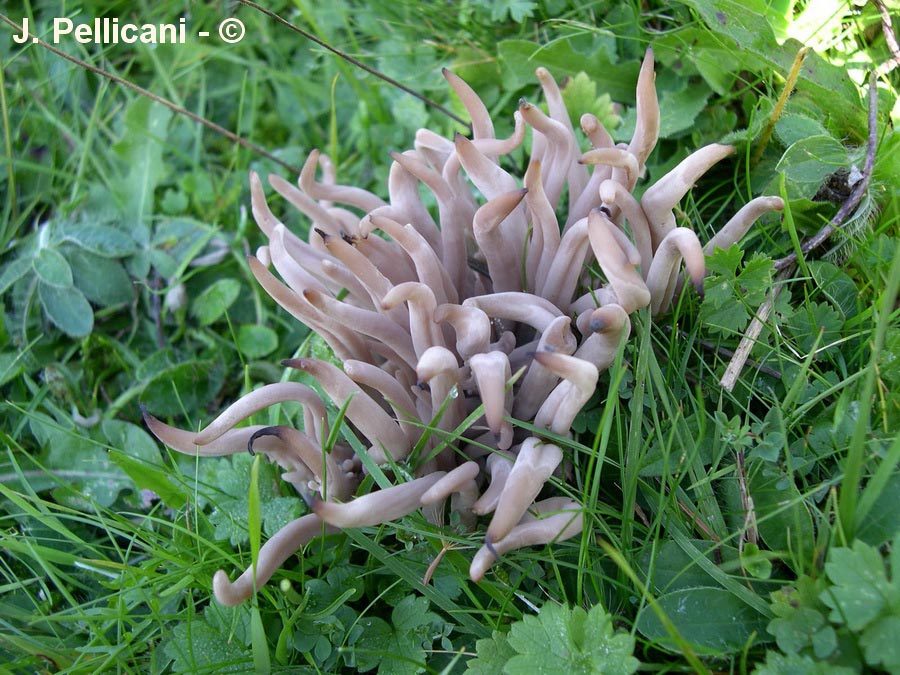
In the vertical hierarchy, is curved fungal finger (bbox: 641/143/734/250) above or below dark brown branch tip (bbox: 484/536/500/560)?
above

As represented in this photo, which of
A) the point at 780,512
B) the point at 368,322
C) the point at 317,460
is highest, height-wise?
the point at 368,322

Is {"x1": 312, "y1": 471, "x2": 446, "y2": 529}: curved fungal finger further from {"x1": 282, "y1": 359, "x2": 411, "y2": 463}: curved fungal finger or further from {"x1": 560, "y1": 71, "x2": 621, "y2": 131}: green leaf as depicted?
{"x1": 560, "y1": 71, "x2": 621, "y2": 131}: green leaf

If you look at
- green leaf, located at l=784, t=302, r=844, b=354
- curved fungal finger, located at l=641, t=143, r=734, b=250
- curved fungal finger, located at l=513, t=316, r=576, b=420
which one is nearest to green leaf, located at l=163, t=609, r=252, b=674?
curved fungal finger, located at l=513, t=316, r=576, b=420

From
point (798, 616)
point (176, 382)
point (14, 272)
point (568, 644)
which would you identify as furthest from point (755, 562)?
point (14, 272)

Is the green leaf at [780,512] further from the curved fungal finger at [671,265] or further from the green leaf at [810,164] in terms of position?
the green leaf at [810,164]

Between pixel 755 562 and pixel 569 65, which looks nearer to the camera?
pixel 755 562

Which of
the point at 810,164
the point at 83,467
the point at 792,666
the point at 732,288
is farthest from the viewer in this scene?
the point at 83,467

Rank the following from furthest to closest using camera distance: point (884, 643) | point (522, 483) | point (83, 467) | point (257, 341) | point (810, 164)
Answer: point (257, 341)
point (83, 467)
point (810, 164)
point (522, 483)
point (884, 643)

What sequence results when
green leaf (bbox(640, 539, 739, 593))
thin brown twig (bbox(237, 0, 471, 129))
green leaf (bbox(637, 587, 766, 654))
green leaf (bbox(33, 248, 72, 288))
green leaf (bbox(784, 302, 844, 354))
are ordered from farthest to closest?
green leaf (bbox(33, 248, 72, 288)) < thin brown twig (bbox(237, 0, 471, 129)) < green leaf (bbox(784, 302, 844, 354)) < green leaf (bbox(640, 539, 739, 593)) < green leaf (bbox(637, 587, 766, 654))

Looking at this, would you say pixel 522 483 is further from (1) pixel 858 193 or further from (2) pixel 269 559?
(1) pixel 858 193
